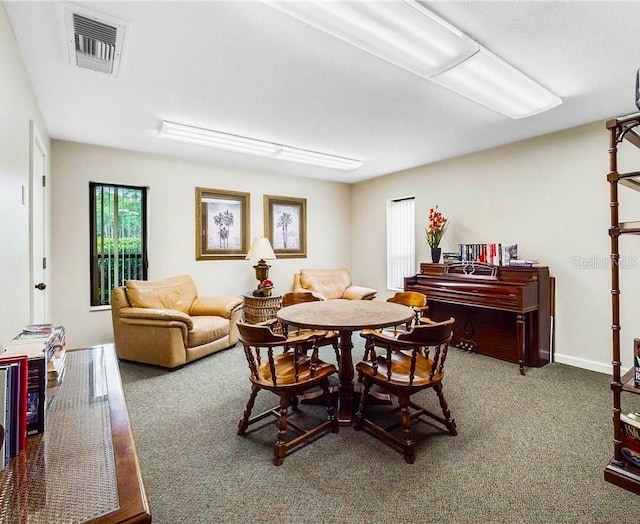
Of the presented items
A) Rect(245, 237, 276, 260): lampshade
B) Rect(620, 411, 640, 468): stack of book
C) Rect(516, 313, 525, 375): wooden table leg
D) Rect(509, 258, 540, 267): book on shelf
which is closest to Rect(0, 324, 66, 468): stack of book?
Rect(620, 411, 640, 468): stack of book

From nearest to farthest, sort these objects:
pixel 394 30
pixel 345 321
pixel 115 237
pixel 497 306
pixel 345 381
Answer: pixel 394 30 < pixel 345 321 < pixel 345 381 < pixel 497 306 < pixel 115 237

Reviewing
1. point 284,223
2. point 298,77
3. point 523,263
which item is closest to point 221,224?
point 284,223

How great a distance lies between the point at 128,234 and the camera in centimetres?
445

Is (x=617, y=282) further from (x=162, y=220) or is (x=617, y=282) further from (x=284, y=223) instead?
(x=162, y=220)

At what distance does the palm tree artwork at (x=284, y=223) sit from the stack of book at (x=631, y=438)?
4572 mm

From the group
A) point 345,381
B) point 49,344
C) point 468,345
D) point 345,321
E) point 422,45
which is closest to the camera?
point 49,344

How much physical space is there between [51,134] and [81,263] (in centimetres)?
145

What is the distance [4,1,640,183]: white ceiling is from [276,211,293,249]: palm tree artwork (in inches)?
68.6

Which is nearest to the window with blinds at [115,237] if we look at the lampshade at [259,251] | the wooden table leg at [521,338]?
the lampshade at [259,251]

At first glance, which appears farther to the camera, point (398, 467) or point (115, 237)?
point (115, 237)

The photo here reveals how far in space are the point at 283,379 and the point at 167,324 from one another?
189 centimetres

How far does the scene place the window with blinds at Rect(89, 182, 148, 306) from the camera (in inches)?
167

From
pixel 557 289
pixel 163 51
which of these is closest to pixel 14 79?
pixel 163 51

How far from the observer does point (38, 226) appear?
9.96 feet
